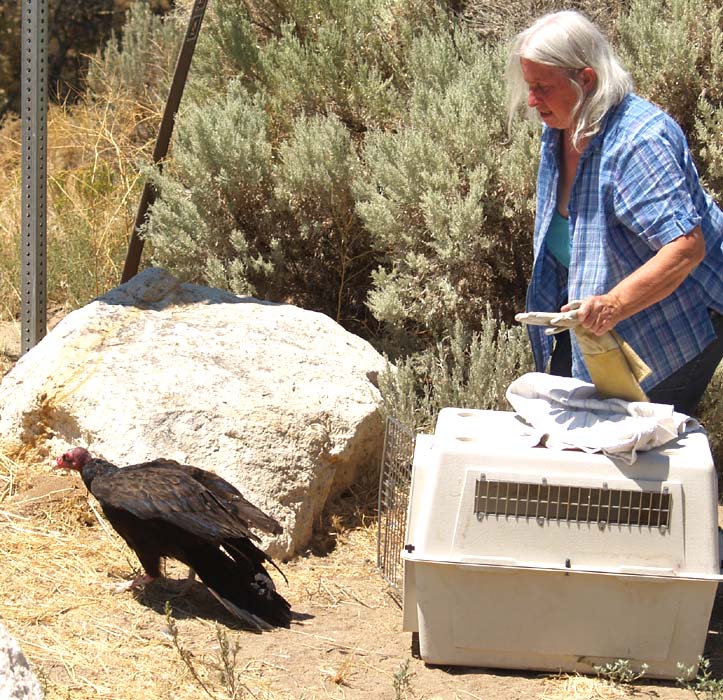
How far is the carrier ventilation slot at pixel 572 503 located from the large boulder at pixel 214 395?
1375mm

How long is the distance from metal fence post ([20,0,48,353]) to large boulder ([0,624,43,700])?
3.52 metres

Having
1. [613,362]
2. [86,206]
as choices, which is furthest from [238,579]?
[86,206]

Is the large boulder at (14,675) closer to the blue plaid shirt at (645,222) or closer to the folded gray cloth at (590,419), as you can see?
the folded gray cloth at (590,419)

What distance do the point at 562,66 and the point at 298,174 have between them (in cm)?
287

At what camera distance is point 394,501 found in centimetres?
407

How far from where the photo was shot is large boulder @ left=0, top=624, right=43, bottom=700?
2.29 m

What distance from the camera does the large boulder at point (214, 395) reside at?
427 cm

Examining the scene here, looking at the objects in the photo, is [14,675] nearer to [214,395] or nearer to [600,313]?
[600,313]

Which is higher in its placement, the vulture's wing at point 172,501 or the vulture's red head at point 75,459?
the vulture's wing at point 172,501

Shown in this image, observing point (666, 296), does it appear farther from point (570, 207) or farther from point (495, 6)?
point (495, 6)

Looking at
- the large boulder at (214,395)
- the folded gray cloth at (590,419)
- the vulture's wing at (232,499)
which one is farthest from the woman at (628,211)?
the large boulder at (214,395)

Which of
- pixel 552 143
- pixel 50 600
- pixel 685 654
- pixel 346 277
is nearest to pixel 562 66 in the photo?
pixel 552 143

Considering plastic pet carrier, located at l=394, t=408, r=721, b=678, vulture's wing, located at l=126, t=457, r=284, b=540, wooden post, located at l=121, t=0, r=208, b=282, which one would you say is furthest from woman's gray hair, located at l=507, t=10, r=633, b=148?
wooden post, located at l=121, t=0, r=208, b=282

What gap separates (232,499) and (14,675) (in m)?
1.47
